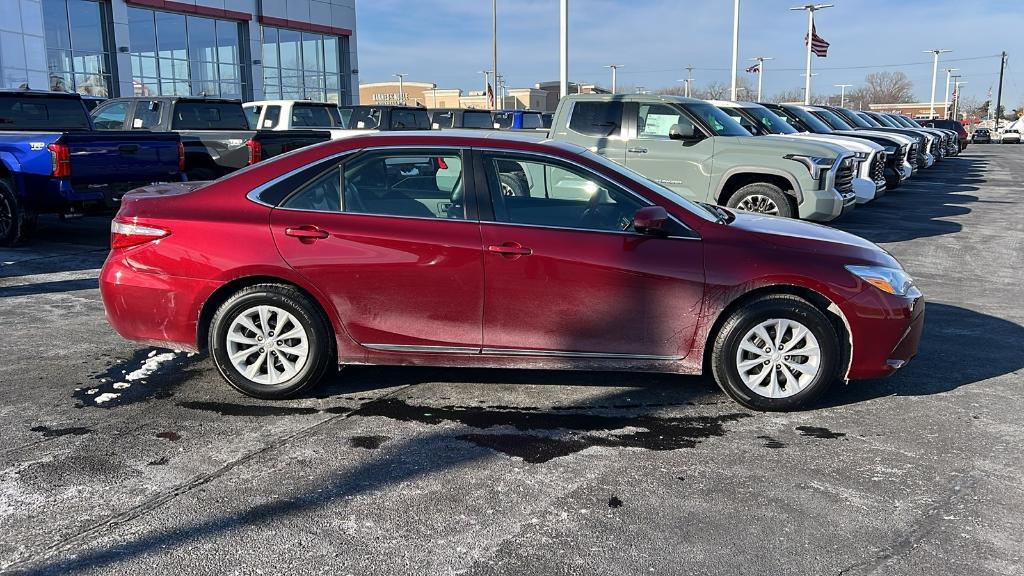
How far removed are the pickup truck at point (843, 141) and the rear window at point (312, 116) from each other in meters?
8.34

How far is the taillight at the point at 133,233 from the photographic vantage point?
495 centimetres

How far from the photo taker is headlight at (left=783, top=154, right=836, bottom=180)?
1064 cm

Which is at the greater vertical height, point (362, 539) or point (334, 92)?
point (334, 92)

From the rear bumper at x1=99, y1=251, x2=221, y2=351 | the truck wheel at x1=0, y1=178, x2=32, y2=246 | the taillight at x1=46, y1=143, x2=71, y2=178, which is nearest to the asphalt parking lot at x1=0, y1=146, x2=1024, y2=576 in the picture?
the rear bumper at x1=99, y1=251, x2=221, y2=351

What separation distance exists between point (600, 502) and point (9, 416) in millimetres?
3433

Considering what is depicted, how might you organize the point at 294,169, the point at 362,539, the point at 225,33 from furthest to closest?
1. the point at 225,33
2. the point at 294,169
3. the point at 362,539

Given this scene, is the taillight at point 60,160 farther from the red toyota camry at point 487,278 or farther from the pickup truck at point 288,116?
the pickup truck at point 288,116

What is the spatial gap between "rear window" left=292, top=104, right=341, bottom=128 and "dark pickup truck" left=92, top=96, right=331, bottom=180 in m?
2.41

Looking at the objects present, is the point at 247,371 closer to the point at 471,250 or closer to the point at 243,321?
the point at 243,321

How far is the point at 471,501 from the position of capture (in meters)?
3.69

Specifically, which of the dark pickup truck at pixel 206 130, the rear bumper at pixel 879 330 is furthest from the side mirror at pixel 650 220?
the dark pickup truck at pixel 206 130

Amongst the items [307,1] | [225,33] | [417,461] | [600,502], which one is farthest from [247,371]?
[307,1]

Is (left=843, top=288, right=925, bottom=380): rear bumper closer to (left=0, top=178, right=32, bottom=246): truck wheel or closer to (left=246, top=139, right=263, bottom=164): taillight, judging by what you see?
(left=0, top=178, right=32, bottom=246): truck wheel

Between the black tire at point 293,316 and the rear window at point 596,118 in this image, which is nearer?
the black tire at point 293,316
